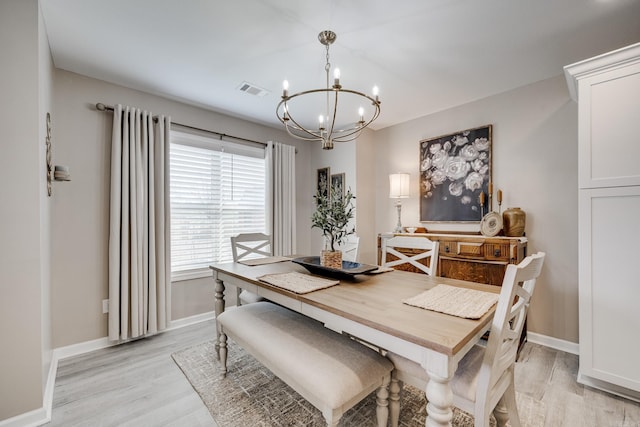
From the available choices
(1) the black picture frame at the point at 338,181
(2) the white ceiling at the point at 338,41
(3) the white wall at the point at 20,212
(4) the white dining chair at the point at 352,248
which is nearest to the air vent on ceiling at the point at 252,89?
(2) the white ceiling at the point at 338,41

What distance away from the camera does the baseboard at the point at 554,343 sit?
8.00 feet

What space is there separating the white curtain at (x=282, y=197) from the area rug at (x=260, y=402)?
1777mm

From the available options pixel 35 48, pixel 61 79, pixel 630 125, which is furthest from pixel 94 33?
pixel 630 125

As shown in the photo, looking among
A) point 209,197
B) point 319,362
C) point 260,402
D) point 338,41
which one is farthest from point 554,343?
point 209,197

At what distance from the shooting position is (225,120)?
348 cm

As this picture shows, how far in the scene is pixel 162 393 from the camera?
1914 mm

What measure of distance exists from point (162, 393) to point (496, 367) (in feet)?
6.86

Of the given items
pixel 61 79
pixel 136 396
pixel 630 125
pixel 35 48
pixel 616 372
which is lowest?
pixel 136 396

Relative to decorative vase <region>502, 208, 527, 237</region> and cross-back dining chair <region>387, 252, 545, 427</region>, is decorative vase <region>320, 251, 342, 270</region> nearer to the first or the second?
cross-back dining chair <region>387, 252, 545, 427</region>

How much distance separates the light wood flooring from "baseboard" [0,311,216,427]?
0.16 feet

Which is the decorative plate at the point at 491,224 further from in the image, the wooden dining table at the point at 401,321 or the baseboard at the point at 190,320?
the baseboard at the point at 190,320

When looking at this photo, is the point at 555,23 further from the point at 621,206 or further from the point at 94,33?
the point at 94,33

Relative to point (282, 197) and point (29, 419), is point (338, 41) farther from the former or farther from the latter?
point (29, 419)

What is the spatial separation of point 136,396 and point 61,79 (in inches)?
107
